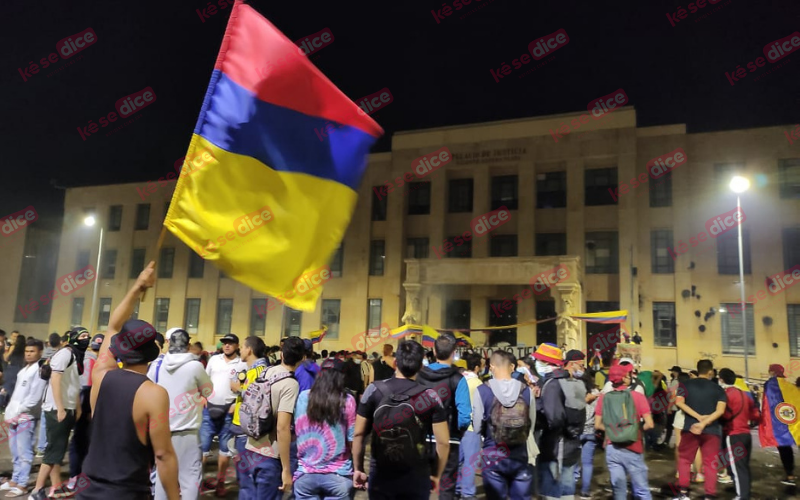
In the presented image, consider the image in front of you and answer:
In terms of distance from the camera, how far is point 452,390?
17.0 ft

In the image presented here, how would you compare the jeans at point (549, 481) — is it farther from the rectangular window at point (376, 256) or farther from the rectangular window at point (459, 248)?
the rectangular window at point (376, 256)

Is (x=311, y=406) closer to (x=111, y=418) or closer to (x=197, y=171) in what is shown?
(x=111, y=418)

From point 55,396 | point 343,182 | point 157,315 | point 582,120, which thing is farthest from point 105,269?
point 343,182

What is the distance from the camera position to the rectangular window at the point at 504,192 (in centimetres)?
3106

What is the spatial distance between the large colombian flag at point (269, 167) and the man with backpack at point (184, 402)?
64.0 inches

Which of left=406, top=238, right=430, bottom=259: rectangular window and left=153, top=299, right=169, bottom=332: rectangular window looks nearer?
left=406, top=238, right=430, bottom=259: rectangular window

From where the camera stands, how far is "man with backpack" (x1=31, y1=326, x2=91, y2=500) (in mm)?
6430

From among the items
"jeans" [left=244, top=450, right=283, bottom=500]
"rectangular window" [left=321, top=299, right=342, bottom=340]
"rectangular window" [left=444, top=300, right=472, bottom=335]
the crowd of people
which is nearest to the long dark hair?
the crowd of people

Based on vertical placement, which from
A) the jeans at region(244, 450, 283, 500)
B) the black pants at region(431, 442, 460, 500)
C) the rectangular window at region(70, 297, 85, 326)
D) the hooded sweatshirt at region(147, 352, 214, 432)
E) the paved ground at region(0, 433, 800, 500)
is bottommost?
the paved ground at region(0, 433, 800, 500)

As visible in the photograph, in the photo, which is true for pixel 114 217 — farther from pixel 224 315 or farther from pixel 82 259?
pixel 224 315

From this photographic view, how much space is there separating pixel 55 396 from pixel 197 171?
437 cm

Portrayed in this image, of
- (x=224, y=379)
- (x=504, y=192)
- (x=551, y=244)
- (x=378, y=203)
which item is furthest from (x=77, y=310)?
(x=224, y=379)

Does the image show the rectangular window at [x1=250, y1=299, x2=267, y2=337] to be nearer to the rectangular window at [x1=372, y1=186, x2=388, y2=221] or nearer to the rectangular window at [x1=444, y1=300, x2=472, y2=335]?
the rectangular window at [x1=372, y1=186, x2=388, y2=221]

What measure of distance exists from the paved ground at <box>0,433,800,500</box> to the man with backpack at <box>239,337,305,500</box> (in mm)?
2849
